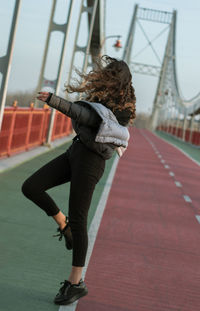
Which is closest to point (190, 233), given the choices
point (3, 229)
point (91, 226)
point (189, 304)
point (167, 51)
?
point (91, 226)

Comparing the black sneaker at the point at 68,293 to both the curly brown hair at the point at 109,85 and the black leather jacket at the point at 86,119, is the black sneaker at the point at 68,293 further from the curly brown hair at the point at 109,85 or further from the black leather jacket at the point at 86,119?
the curly brown hair at the point at 109,85

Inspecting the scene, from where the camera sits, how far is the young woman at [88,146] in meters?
4.27

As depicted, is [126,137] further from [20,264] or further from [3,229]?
[3,229]

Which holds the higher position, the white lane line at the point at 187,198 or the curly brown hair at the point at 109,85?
the curly brown hair at the point at 109,85

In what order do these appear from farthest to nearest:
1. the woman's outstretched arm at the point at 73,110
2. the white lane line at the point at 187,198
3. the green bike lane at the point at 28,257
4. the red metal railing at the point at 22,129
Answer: the red metal railing at the point at 22,129, the white lane line at the point at 187,198, the green bike lane at the point at 28,257, the woman's outstretched arm at the point at 73,110

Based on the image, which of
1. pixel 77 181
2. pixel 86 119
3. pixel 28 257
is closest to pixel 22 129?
pixel 28 257

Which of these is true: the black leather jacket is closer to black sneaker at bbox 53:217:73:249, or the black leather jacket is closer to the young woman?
the young woman

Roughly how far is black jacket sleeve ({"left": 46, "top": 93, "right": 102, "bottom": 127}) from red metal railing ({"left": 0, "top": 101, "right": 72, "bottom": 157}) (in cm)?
857

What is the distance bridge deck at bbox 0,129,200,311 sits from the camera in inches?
182

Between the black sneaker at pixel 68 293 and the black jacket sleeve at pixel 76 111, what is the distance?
115 centimetres

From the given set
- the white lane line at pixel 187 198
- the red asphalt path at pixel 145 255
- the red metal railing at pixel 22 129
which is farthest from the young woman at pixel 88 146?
the red metal railing at pixel 22 129

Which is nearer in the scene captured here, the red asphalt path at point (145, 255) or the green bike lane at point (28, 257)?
the green bike lane at point (28, 257)

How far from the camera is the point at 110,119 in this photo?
14.0 ft

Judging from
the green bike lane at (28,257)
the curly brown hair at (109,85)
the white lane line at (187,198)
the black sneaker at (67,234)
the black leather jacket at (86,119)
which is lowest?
the white lane line at (187,198)
